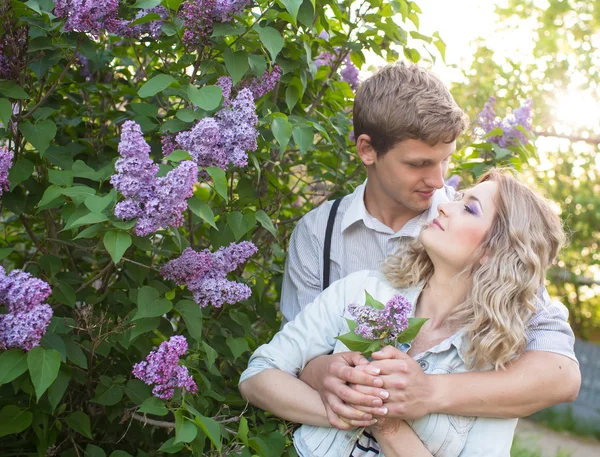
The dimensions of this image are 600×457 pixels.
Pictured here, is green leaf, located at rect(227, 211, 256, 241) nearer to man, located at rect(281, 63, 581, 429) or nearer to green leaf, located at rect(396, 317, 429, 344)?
man, located at rect(281, 63, 581, 429)

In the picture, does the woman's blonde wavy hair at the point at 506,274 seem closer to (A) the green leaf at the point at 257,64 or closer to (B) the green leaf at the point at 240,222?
(B) the green leaf at the point at 240,222

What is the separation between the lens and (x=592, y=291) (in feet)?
28.1

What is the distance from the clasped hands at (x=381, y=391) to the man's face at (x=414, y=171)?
0.73 meters

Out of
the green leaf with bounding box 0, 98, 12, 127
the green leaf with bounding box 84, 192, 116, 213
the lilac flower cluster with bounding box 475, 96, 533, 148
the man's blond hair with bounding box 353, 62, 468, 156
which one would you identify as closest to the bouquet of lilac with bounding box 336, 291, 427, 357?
the green leaf with bounding box 84, 192, 116, 213

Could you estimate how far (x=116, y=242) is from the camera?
1.65 metres

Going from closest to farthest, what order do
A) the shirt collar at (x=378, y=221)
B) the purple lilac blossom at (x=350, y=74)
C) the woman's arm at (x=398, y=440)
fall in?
the woman's arm at (x=398, y=440) → the shirt collar at (x=378, y=221) → the purple lilac blossom at (x=350, y=74)

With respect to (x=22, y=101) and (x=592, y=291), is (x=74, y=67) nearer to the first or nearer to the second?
(x=22, y=101)

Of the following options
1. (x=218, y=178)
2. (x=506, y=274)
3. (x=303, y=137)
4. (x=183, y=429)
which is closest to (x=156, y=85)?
(x=218, y=178)

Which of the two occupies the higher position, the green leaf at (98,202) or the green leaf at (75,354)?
the green leaf at (98,202)

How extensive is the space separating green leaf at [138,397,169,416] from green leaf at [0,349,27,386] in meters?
0.30

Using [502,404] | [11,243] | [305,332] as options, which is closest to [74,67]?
[11,243]

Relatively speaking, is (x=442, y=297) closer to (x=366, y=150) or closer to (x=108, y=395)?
(x=366, y=150)

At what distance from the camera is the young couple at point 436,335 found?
1962 millimetres

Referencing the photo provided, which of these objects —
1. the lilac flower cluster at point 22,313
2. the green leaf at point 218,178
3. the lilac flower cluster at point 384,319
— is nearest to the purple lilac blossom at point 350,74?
the green leaf at point 218,178
